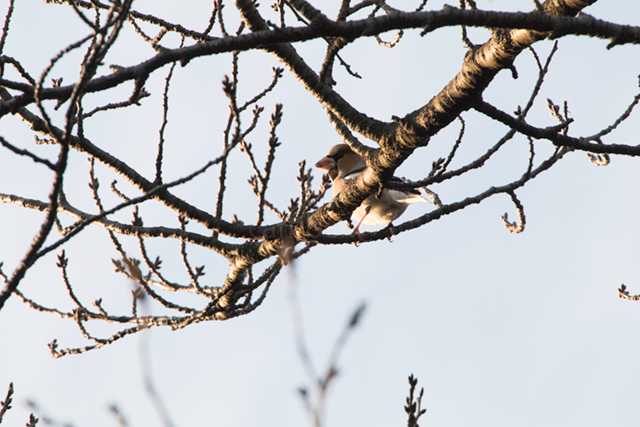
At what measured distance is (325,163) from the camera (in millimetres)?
8688

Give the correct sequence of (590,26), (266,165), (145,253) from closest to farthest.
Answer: (590,26) → (266,165) → (145,253)

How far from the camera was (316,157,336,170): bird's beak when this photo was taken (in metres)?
8.56

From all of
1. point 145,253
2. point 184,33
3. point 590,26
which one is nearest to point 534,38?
point 590,26

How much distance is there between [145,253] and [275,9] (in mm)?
1815

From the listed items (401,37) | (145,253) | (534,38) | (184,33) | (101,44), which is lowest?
(101,44)

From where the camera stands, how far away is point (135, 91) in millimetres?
3047

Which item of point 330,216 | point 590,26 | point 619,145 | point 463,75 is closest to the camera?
point 590,26

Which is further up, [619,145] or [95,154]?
[95,154]

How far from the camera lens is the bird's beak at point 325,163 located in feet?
28.1

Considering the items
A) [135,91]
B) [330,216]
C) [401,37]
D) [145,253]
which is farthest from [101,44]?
[401,37]

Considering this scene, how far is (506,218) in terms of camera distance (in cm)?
578

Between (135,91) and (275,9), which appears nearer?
(135,91)

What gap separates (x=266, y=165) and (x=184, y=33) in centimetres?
94

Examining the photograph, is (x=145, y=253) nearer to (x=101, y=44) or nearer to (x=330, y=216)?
(x=330, y=216)
